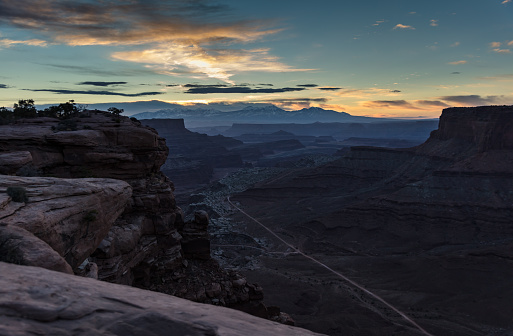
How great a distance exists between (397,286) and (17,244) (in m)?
40.1

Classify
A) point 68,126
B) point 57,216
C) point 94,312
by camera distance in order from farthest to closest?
point 68,126 → point 57,216 → point 94,312

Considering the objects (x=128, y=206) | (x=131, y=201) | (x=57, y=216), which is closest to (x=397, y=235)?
(x=131, y=201)

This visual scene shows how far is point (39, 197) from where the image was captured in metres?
10.9

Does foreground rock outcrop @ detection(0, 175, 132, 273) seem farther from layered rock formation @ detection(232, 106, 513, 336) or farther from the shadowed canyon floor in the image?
layered rock formation @ detection(232, 106, 513, 336)

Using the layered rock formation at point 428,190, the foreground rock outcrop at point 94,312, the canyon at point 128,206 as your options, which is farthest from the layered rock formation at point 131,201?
the layered rock formation at point 428,190

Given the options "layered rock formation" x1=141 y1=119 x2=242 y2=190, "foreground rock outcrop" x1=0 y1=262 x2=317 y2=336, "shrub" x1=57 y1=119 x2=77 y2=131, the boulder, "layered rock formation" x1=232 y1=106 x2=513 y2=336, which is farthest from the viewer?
"layered rock formation" x1=141 y1=119 x2=242 y2=190

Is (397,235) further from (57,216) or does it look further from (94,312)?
(94,312)

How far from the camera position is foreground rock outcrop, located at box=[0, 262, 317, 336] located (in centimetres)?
506

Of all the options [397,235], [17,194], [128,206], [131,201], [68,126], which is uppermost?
[68,126]

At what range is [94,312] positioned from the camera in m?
5.56

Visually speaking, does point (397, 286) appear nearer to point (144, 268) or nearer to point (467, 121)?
point (144, 268)

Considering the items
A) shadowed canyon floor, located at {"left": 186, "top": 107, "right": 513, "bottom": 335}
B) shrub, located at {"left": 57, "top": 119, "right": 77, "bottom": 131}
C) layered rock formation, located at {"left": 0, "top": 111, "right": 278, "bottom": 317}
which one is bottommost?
shadowed canyon floor, located at {"left": 186, "top": 107, "right": 513, "bottom": 335}

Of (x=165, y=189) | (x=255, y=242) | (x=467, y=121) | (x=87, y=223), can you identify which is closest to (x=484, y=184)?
(x=467, y=121)

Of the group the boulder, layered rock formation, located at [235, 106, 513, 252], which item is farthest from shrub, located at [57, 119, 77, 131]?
layered rock formation, located at [235, 106, 513, 252]
